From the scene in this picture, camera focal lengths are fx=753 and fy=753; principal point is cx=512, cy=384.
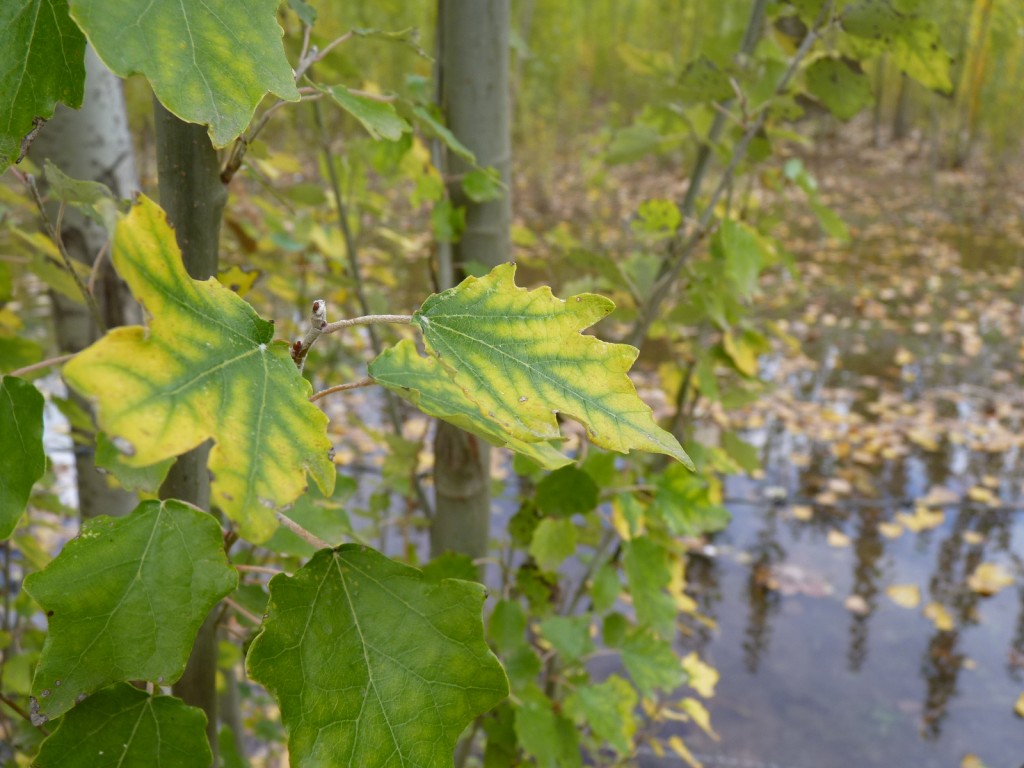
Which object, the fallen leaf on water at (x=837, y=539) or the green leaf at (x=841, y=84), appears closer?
the green leaf at (x=841, y=84)

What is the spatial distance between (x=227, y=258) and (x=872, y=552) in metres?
2.52

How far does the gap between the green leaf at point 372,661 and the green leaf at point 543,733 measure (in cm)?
53

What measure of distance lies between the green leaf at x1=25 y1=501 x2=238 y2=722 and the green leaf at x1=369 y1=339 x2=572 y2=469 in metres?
0.16

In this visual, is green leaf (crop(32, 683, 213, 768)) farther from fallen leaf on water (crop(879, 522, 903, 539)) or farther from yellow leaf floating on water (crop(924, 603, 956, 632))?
fallen leaf on water (crop(879, 522, 903, 539))

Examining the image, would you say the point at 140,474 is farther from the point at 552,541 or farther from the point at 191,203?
the point at 552,541

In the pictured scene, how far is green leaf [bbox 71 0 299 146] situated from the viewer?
387 millimetres

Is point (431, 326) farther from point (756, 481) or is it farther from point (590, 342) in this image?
point (756, 481)

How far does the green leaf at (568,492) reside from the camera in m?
0.99

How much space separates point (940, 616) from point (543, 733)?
2162mm

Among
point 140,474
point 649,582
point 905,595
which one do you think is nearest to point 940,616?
point 905,595

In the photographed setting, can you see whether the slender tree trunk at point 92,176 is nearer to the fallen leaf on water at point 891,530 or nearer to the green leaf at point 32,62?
the green leaf at point 32,62

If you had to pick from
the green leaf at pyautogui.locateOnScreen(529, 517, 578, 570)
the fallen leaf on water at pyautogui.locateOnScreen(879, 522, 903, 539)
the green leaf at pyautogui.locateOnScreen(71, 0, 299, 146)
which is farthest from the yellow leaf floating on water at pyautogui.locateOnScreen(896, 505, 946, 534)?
the green leaf at pyautogui.locateOnScreen(71, 0, 299, 146)

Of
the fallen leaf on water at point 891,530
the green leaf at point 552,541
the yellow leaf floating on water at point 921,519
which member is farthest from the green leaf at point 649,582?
the yellow leaf floating on water at point 921,519

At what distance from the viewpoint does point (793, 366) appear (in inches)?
170
